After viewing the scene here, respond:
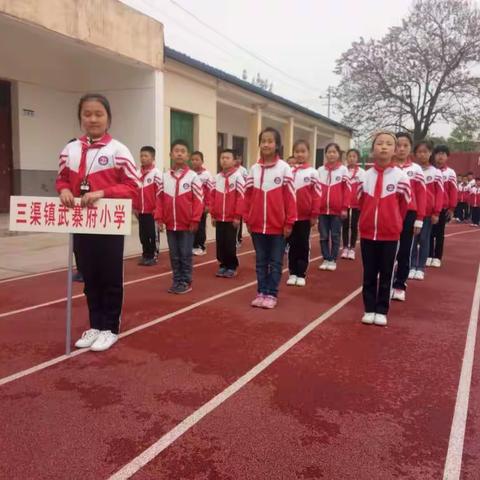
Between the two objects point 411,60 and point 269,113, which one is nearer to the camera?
point 269,113

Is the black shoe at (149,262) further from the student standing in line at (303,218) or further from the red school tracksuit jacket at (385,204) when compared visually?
the red school tracksuit jacket at (385,204)

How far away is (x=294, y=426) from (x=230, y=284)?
3.78 m

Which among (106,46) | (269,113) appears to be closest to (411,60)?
(269,113)

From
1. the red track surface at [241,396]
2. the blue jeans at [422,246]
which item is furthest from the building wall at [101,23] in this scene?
the blue jeans at [422,246]

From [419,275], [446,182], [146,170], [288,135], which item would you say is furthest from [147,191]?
[288,135]

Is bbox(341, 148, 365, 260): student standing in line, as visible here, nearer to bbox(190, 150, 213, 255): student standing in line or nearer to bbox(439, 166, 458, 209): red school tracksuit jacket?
bbox(439, 166, 458, 209): red school tracksuit jacket

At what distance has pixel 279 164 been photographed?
533cm

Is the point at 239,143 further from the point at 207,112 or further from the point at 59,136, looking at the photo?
the point at 59,136

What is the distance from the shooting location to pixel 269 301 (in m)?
5.45

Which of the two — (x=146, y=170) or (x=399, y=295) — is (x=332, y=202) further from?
(x=146, y=170)

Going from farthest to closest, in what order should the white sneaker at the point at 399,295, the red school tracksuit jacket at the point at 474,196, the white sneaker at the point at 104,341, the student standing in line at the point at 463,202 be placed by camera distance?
the student standing in line at the point at 463,202, the red school tracksuit jacket at the point at 474,196, the white sneaker at the point at 399,295, the white sneaker at the point at 104,341

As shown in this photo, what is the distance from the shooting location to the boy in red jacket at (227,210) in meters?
7.09

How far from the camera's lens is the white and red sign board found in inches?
146

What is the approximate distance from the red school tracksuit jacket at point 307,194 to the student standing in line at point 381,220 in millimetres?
1548
